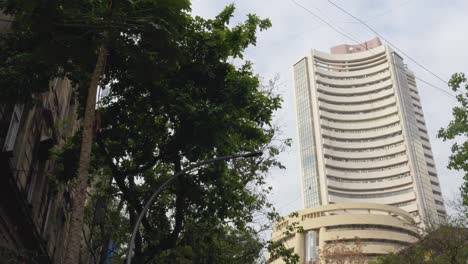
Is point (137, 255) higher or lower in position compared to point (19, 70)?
lower

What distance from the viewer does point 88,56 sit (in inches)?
373

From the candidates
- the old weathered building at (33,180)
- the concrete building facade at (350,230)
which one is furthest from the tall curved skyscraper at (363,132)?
the old weathered building at (33,180)

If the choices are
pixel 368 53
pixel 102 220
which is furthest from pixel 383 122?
pixel 102 220

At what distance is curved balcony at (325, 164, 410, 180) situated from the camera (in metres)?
117

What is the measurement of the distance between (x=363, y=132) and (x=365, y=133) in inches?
26.3

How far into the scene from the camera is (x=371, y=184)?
119m

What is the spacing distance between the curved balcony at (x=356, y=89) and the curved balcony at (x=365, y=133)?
1237cm

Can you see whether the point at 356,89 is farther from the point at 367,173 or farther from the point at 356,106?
the point at 367,173

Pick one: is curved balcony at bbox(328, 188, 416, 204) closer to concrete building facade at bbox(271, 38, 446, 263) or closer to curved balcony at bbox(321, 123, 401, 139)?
concrete building facade at bbox(271, 38, 446, 263)

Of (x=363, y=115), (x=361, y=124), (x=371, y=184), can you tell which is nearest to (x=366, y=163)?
(x=371, y=184)

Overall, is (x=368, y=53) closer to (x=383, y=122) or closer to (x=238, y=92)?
(x=383, y=122)

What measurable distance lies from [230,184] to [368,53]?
423ft

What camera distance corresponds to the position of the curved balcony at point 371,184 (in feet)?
376

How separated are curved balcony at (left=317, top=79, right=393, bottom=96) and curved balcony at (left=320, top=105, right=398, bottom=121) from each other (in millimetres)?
6797
